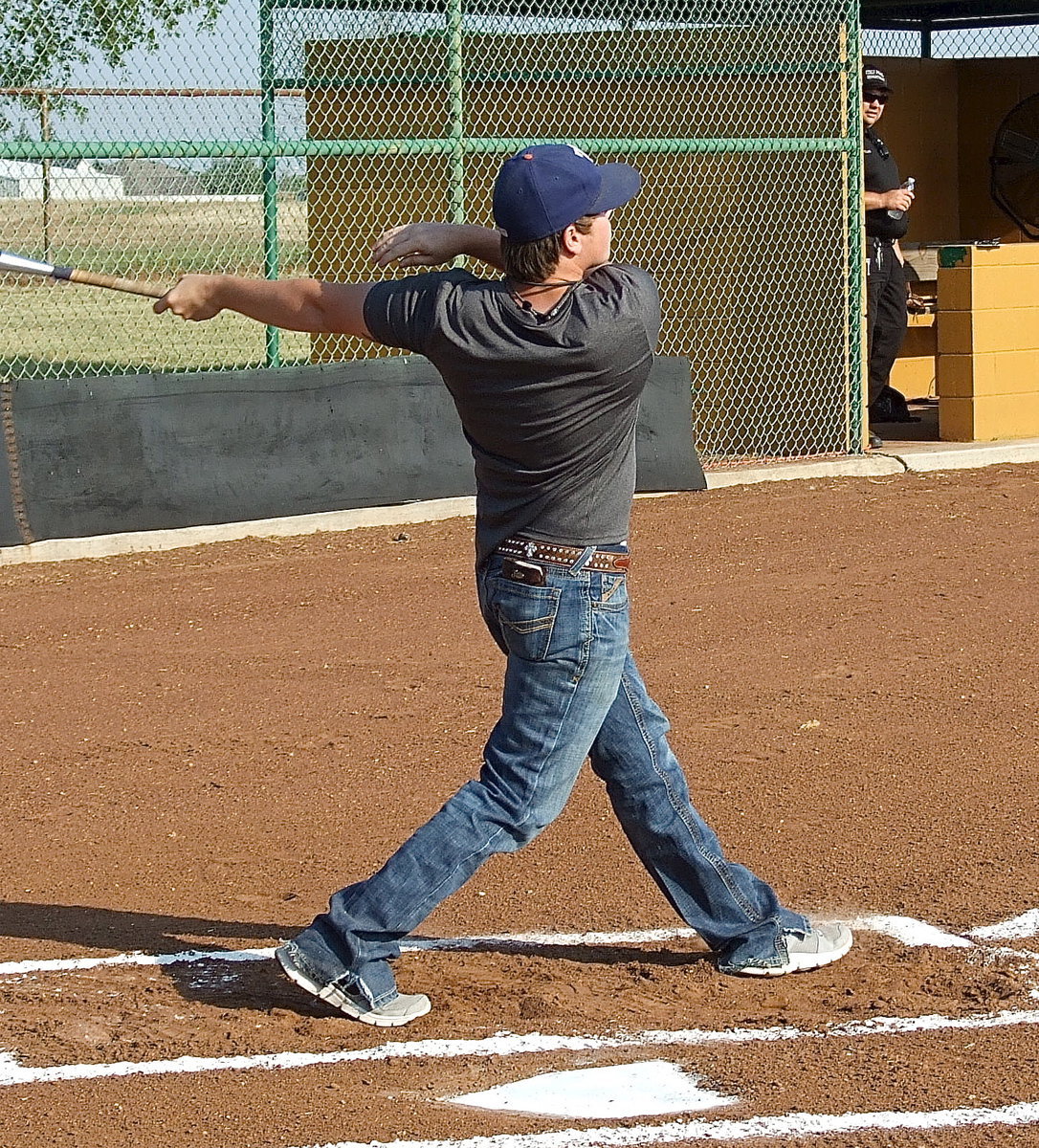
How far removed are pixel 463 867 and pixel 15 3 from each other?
896 cm

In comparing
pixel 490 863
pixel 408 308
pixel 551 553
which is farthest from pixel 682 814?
pixel 408 308

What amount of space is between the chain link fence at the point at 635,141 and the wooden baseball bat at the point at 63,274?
6.62m

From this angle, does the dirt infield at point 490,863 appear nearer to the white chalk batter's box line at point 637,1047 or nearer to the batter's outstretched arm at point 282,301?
the white chalk batter's box line at point 637,1047

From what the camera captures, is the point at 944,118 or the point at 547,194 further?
the point at 944,118

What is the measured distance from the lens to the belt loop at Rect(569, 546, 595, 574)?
3.71 meters

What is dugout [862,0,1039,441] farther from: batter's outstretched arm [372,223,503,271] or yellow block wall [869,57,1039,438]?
batter's outstretched arm [372,223,503,271]

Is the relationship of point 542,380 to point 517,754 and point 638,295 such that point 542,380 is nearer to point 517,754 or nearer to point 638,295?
point 638,295

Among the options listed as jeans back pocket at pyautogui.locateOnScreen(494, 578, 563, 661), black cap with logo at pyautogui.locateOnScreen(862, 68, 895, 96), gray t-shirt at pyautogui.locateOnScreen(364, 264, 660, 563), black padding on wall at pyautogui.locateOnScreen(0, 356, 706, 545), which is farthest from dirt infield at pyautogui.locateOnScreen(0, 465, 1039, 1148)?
black cap with logo at pyautogui.locateOnScreen(862, 68, 895, 96)

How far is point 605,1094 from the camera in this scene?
3.53 meters

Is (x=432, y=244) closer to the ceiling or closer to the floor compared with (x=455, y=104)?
closer to the floor

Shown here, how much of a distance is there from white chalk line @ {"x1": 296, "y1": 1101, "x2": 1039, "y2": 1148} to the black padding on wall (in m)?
6.79

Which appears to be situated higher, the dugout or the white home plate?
the dugout

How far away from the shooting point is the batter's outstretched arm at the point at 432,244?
3854 millimetres

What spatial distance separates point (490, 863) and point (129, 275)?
1362 cm
